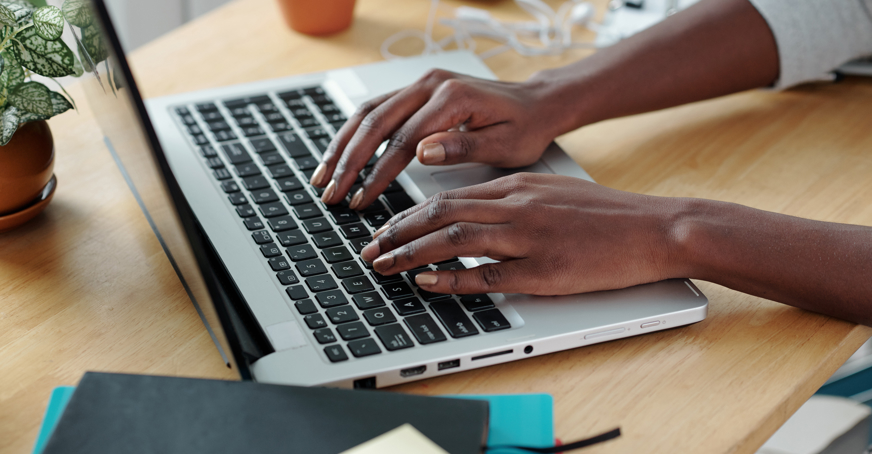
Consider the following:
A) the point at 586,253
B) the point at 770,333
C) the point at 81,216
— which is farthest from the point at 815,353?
the point at 81,216

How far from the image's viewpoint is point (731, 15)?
0.89m

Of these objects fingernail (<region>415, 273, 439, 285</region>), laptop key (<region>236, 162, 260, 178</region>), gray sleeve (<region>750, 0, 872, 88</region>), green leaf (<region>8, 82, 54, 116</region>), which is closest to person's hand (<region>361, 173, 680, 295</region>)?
fingernail (<region>415, 273, 439, 285</region>)

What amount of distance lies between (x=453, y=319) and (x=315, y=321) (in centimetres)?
11

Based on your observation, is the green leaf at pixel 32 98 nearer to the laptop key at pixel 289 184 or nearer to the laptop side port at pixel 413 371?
the laptop key at pixel 289 184

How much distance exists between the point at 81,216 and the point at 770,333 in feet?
2.18

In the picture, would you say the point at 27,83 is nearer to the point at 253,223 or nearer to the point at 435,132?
the point at 253,223

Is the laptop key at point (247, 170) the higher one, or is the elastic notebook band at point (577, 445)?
the elastic notebook band at point (577, 445)

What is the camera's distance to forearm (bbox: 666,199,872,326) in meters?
0.59

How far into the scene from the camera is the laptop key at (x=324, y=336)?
1.75 feet

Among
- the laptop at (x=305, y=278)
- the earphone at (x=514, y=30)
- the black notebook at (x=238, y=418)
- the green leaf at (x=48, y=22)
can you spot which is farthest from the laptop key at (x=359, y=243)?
the earphone at (x=514, y=30)

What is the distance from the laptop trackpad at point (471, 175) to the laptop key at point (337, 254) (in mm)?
157

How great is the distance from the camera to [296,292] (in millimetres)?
588

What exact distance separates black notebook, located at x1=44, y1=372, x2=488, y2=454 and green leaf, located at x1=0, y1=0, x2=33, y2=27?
34 centimetres

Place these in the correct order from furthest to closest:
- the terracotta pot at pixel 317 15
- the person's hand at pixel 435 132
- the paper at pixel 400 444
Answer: the terracotta pot at pixel 317 15 < the person's hand at pixel 435 132 < the paper at pixel 400 444
